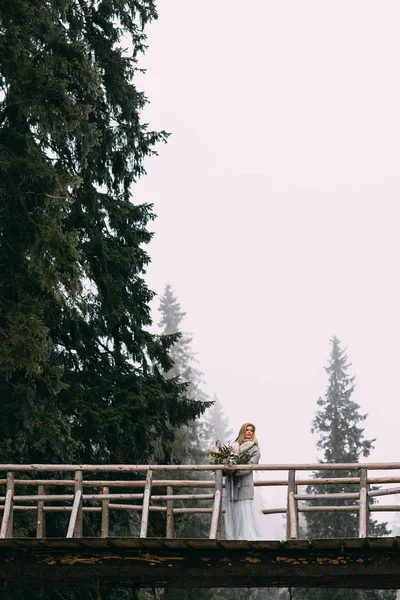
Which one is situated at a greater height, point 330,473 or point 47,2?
point 47,2

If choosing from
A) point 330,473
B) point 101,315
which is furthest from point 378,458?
point 101,315

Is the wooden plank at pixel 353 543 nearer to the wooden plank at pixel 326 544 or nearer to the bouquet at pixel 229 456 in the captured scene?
the wooden plank at pixel 326 544

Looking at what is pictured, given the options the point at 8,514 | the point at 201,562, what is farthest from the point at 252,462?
the point at 8,514

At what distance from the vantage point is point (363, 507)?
1416 cm

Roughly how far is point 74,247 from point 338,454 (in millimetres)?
27648

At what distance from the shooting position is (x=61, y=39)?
19594mm

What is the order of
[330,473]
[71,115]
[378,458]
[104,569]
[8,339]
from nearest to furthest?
[104,569] → [8,339] → [71,115] → [330,473] → [378,458]

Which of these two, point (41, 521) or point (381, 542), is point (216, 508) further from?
point (41, 521)

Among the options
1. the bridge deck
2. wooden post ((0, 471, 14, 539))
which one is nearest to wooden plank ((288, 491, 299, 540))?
the bridge deck

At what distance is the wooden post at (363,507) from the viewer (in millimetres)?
13891

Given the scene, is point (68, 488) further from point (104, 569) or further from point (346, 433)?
point (346, 433)

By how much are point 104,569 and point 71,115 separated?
902cm

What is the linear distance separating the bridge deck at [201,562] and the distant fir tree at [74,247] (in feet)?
10.4

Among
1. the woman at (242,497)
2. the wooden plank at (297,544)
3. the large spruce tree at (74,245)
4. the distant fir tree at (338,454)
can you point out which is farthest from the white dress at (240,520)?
the distant fir tree at (338,454)
